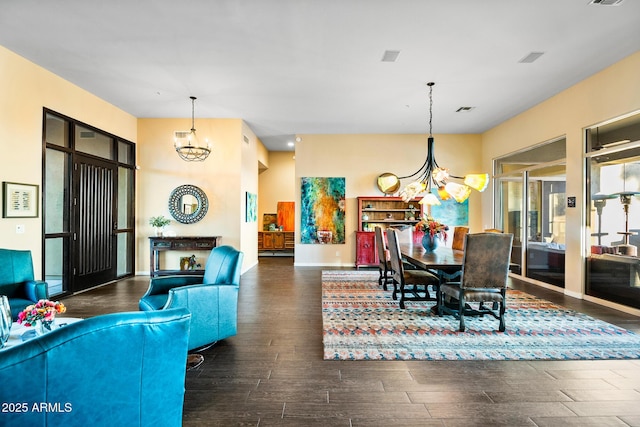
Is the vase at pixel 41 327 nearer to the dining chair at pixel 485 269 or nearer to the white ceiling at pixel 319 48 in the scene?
the white ceiling at pixel 319 48

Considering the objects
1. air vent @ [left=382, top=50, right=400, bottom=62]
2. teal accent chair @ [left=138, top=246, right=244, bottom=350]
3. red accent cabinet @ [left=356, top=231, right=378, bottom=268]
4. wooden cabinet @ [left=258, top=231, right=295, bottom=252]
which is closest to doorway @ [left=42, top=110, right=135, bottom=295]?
teal accent chair @ [left=138, top=246, right=244, bottom=350]

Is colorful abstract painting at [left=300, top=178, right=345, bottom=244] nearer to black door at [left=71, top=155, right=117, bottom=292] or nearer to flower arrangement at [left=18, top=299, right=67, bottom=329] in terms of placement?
black door at [left=71, top=155, right=117, bottom=292]

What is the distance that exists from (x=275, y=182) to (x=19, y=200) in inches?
296

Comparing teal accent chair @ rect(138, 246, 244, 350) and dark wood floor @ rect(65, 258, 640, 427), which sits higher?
teal accent chair @ rect(138, 246, 244, 350)

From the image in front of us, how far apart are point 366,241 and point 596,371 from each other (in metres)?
5.50

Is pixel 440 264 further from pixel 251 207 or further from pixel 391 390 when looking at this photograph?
pixel 251 207

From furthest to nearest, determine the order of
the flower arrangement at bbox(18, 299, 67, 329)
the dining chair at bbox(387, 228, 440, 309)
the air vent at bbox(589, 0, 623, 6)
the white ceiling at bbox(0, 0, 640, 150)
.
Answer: the dining chair at bbox(387, 228, 440, 309), the white ceiling at bbox(0, 0, 640, 150), the air vent at bbox(589, 0, 623, 6), the flower arrangement at bbox(18, 299, 67, 329)

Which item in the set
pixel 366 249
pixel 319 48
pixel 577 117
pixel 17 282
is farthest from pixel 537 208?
pixel 17 282

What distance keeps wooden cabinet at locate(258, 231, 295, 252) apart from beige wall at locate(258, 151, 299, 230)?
59 centimetres

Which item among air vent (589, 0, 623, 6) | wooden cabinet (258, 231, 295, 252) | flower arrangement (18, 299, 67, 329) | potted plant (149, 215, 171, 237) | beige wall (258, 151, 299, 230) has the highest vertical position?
air vent (589, 0, 623, 6)

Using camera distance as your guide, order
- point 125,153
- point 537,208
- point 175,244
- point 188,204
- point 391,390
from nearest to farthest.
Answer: point 391,390 → point 537,208 → point 175,244 → point 125,153 → point 188,204

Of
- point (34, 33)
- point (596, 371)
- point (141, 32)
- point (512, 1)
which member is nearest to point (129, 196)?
point (34, 33)

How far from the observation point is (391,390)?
8.09ft

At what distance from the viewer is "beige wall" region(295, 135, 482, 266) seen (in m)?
8.54
